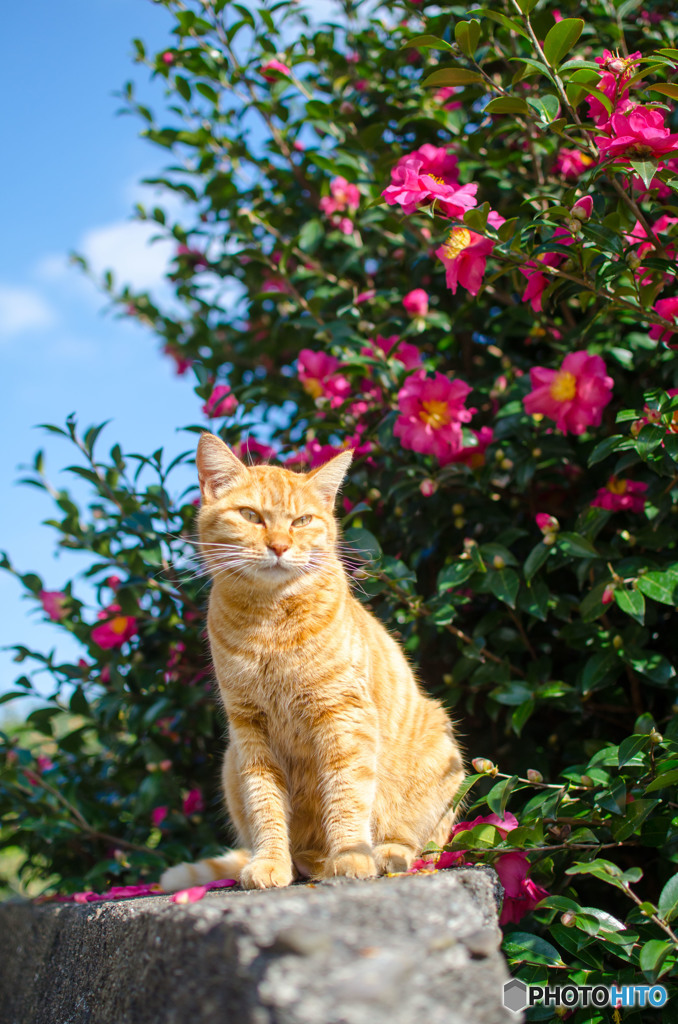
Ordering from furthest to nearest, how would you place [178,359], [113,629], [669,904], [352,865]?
[178,359] → [113,629] → [352,865] → [669,904]

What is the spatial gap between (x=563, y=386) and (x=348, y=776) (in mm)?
1117

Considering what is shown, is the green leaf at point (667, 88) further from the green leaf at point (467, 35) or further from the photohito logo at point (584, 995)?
the photohito logo at point (584, 995)

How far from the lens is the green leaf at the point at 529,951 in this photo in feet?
4.45

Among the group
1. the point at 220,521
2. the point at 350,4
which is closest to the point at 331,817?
the point at 220,521

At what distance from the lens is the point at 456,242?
5.70ft

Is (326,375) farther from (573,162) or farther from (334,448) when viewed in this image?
(573,162)

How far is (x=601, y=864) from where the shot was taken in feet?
4.52

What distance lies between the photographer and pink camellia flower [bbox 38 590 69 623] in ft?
8.49

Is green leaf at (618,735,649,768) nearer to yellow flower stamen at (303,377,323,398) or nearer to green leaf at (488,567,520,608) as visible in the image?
green leaf at (488,567,520,608)

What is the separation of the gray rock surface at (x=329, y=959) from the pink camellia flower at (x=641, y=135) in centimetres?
148

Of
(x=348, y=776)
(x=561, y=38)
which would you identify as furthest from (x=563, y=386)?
(x=348, y=776)

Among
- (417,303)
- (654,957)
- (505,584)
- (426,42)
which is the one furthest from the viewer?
(417,303)

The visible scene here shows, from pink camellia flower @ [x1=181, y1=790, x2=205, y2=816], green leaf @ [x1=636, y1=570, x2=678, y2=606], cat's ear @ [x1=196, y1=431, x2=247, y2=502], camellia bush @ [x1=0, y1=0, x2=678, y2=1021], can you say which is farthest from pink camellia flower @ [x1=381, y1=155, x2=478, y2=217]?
pink camellia flower @ [x1=181, y1=790, x2=205, y2=816]

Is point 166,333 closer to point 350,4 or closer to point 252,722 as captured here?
point 350,4
